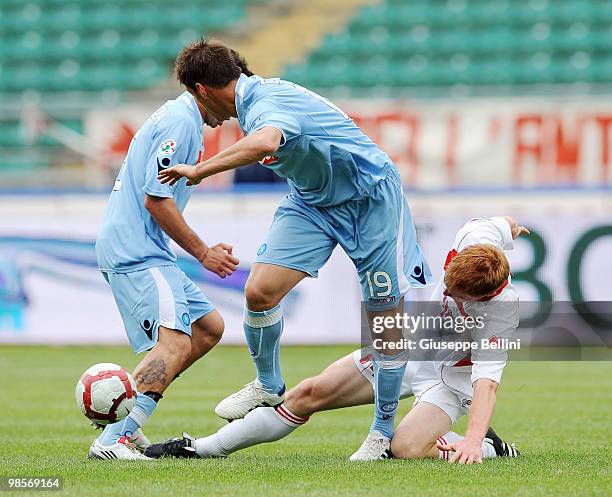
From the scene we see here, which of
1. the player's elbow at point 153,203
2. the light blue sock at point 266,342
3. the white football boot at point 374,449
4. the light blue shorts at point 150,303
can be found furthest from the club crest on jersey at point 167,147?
the white football boot at point 374,449

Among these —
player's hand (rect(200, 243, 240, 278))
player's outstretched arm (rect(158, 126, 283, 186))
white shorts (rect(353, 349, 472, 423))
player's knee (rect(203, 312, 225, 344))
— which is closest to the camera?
player's outstretched arm (rect(158, 126, 283, 186))

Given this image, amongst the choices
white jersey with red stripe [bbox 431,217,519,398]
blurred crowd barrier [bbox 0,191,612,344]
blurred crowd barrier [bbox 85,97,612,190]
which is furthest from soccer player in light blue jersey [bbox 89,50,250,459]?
blurred crowd barrier [bbox 85,97,612,190]

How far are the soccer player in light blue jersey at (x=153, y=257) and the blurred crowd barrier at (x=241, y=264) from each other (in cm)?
727

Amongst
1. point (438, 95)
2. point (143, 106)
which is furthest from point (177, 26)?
point (438, 95)

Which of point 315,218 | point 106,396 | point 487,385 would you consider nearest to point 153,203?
point 315,218

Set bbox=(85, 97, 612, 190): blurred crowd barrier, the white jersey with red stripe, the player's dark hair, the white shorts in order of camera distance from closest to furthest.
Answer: the white jersey with red stripe < the player's dark hair < the white shorts < bbox=(85, 97, 612, 190): blurred crowd barrier

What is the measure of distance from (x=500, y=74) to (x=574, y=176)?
3.51 metres

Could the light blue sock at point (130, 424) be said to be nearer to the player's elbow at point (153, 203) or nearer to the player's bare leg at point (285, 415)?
the player's bare leg at point (285, 415)

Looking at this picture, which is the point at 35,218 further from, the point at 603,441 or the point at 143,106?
the point at 603,441

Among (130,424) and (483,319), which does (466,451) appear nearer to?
(483,319)

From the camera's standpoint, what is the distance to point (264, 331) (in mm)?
6152

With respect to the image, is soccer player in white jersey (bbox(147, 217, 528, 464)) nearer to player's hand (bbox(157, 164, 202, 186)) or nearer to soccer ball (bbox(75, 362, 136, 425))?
soccer ball (bbox(75, 362, 136, 425))

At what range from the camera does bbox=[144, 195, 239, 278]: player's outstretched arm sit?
599 centimetres

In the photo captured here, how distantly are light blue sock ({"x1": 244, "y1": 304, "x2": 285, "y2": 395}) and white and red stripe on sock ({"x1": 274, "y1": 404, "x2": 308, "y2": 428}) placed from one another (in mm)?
86
